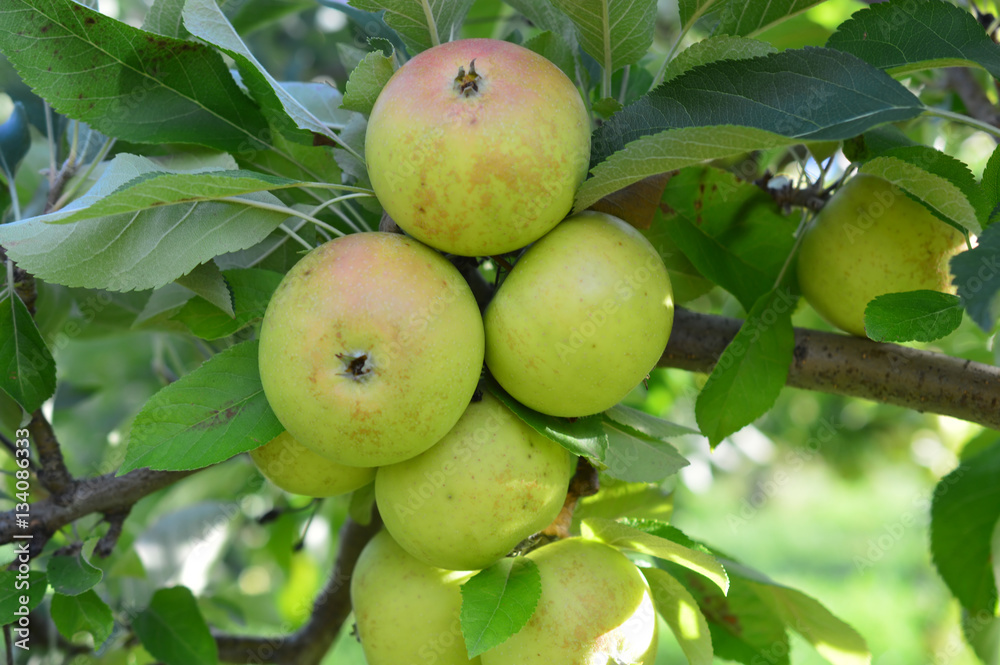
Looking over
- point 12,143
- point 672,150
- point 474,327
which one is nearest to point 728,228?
point 672,150

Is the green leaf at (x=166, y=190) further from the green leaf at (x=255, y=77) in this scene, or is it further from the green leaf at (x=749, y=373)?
the green leaf at (x=749, y=373)

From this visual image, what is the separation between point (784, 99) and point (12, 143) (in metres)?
1.41

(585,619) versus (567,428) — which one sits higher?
(567,428)

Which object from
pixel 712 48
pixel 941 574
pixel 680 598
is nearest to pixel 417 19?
pixel 712 48

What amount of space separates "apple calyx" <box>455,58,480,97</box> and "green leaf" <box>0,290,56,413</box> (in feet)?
2.45

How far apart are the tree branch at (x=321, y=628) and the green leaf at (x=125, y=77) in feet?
3.02

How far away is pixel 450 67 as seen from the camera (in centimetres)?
83

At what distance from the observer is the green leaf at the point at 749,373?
107 centimetres

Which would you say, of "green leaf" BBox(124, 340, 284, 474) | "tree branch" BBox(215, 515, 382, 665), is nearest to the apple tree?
"green leaf" BBox(124, 340, 284, 474)

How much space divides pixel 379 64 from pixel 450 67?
136 millimetres

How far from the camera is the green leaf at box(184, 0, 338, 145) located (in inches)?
38.1

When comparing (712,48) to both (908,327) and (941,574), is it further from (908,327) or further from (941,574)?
(941,574)

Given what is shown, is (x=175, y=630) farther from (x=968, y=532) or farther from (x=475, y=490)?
(x=968, y=532)

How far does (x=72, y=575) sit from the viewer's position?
1110mm
